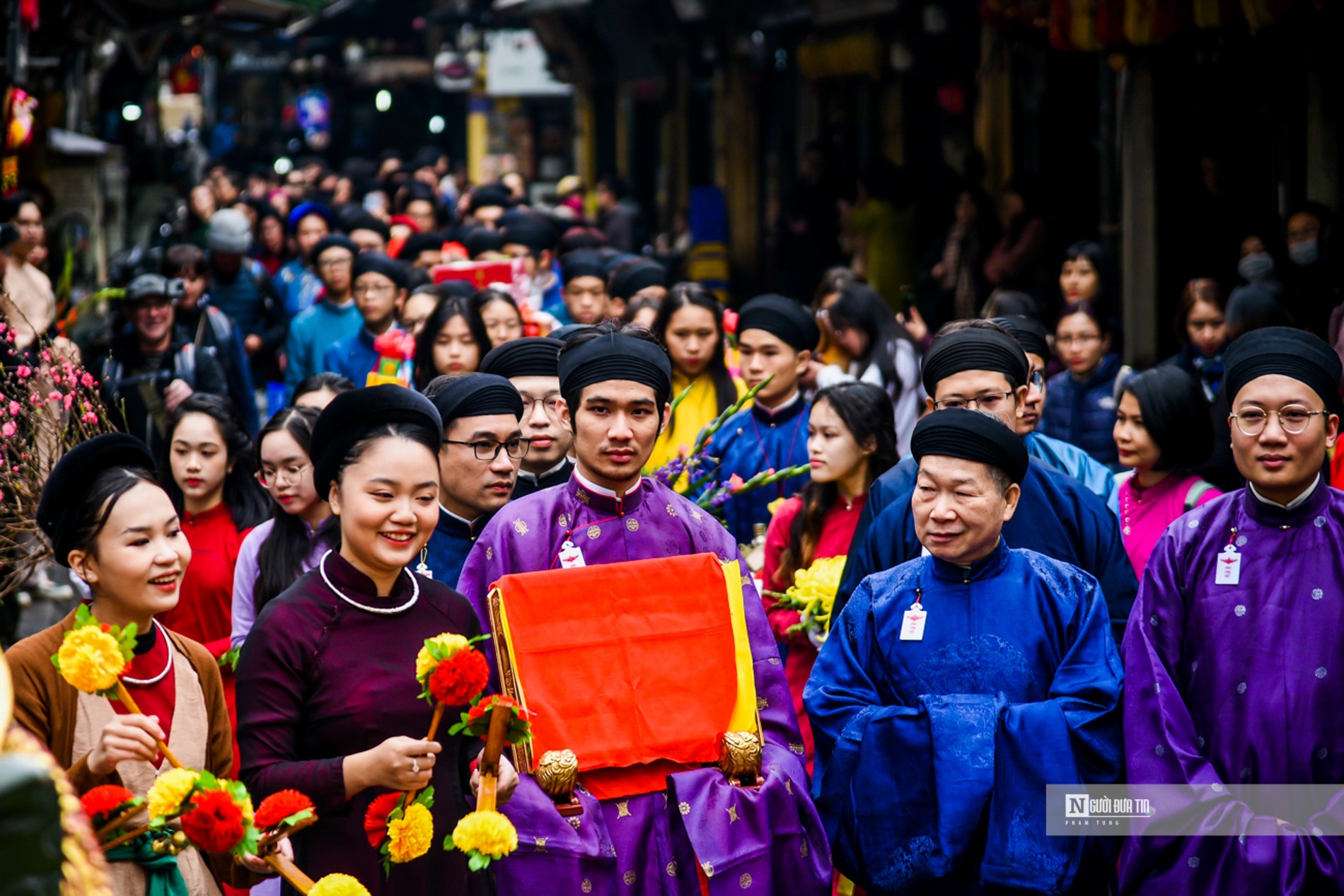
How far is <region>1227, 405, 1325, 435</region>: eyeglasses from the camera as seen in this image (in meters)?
3.84

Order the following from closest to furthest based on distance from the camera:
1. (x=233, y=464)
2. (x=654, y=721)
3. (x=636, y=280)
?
1. (x=654, y=721)
2. (x=233, y=464)
3. (x=636, y=280)

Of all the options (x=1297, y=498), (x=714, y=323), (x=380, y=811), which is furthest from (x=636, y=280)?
(x=380, y=811)

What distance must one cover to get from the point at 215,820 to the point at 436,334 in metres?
4.27

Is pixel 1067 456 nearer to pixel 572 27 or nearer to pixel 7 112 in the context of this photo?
pixel 7 112

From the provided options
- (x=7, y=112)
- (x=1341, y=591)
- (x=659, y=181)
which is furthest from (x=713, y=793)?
(x=659, y=181)

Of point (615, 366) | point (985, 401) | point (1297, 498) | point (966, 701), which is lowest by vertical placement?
point (966, 701)

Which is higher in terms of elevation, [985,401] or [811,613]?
[985,401]

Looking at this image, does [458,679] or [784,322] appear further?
[784,322]

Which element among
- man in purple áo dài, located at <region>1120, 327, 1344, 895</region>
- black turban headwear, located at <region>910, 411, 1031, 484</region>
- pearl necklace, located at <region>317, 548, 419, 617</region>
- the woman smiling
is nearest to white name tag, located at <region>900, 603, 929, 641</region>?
black turban headwear, located at <region>910, 411, 1031, 484</region>

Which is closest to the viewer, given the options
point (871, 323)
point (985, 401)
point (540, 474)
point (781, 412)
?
point (985, 401)

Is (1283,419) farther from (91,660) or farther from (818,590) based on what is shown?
(91,660)

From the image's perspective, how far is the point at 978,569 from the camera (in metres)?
3.90

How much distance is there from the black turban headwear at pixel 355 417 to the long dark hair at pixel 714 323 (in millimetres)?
3555

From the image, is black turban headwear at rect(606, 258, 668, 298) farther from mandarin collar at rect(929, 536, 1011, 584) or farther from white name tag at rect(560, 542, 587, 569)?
mandarin collar at rect(929, 536, 1011, 584)
